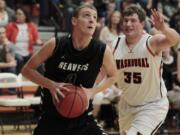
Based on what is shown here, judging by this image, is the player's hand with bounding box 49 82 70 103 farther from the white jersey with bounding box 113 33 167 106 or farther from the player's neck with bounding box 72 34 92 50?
the white jersey with bounding box 113 33 167 106

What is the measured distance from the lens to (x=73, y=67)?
4.97m

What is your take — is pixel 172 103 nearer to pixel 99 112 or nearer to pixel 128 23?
pixel 99 112

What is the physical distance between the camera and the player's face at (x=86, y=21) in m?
5.00

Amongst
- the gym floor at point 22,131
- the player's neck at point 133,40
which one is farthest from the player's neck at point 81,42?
the gym floor at point 22,131

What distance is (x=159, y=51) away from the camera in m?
5.79

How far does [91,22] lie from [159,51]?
3.61ft

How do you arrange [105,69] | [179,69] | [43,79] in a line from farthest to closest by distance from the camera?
[179,69], [105,69], [43,79]

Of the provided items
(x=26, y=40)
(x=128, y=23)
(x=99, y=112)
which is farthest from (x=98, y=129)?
(x=26, y=40)

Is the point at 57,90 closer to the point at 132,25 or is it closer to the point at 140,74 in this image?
the point at 140,74

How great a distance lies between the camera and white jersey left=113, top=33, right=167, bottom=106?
5785mm

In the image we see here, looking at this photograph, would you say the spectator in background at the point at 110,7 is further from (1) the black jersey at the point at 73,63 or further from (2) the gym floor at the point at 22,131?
(1) the black jersey at the point at 73,63

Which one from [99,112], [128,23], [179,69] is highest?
[128,23]

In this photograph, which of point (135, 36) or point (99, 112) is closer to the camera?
point (135, 36)

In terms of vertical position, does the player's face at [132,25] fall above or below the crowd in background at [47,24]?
above
